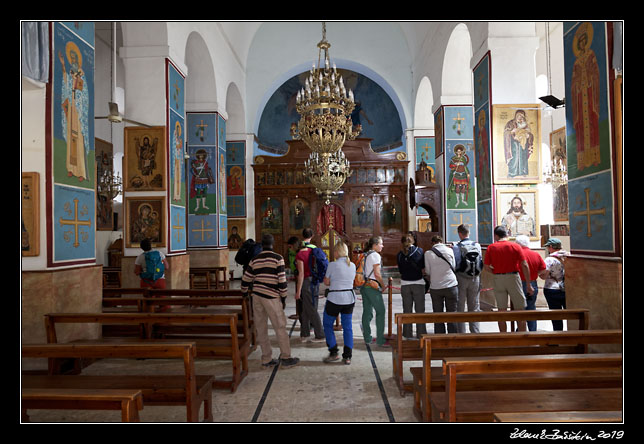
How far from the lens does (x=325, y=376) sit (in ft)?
14.9

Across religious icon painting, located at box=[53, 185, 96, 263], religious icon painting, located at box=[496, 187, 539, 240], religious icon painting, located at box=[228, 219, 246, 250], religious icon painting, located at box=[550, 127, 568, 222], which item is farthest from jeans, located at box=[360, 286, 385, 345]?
religious icon painting, located at box=[228, 219, 246, 250]

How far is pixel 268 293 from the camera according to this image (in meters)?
4.71

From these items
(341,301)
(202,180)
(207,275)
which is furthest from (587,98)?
(202,180)

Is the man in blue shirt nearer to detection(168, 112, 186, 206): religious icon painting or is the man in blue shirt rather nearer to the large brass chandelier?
the large brass chandelier

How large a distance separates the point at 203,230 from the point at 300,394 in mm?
8446

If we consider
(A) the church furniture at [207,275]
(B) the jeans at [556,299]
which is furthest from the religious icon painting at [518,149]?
(A) the church furniture at [207,275]

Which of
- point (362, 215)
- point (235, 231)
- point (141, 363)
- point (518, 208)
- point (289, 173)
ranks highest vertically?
point (289, 173)

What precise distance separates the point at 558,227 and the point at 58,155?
45.0 feet

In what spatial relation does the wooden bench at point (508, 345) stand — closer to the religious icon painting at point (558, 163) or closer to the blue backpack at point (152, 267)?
the blue backpack at point (152, 267)

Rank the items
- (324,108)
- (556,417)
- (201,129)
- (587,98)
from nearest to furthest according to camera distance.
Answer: (556,417) → (587,98) → (324,108) → (201,129)

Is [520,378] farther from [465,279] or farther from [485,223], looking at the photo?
[485,223]

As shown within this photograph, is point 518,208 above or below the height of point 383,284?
above

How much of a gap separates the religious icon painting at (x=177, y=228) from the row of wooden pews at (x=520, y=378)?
5896mm

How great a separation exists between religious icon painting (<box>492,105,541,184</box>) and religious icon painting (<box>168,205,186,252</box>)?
6.15 m
